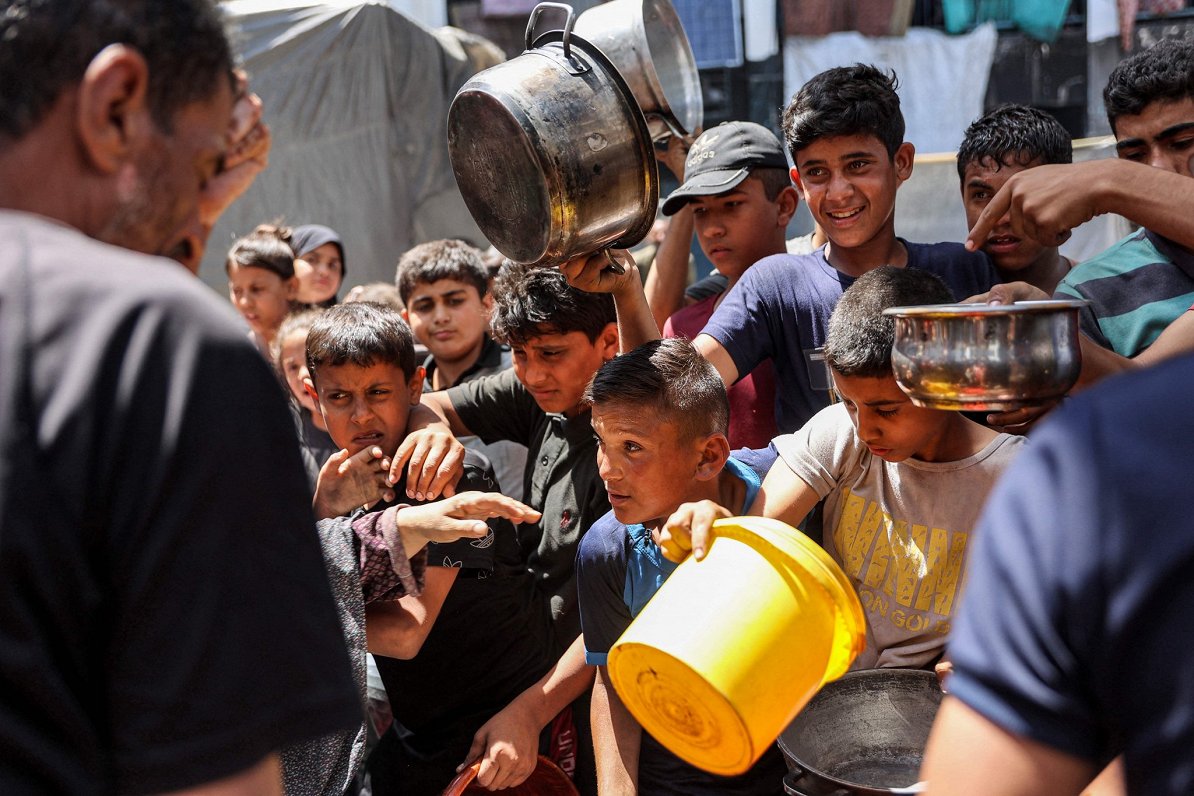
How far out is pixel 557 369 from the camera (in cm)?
324

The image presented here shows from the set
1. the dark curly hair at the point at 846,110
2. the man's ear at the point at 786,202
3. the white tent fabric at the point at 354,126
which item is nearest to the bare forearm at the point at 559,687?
the dark curly hair at the point at 846,110

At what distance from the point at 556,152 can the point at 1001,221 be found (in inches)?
60.4

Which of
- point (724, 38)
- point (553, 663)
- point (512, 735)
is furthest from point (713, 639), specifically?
point (724, 38)

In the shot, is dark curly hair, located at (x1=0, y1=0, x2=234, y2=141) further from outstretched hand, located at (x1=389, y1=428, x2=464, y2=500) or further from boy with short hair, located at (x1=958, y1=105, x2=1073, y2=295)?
boy with short hair, located at (x1=958, y1=105, x2=1073, y2=295)

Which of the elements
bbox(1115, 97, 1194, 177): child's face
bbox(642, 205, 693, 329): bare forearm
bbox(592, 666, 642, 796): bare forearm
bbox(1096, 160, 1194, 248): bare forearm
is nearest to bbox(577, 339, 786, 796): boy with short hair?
bbox(592, 666, 642, 796): bare forearm

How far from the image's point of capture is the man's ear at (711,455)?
259cm

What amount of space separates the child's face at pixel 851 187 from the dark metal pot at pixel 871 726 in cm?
131

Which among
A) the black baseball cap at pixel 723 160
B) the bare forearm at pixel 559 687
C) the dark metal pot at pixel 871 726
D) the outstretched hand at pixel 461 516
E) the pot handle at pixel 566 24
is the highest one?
the pot handle at pixel 566 24

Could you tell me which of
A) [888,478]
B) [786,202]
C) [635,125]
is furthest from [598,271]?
[786,202]

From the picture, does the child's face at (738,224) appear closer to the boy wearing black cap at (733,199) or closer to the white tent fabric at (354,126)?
the boy wearing black cap at (733,199)

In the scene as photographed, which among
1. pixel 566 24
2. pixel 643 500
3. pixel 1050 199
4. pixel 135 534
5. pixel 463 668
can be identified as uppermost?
pixel 566 24

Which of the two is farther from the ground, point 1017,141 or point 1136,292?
point 1017,141

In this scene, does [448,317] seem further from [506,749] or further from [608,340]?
[506,749]

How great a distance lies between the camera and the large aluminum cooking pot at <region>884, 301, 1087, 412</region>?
1.71 m
